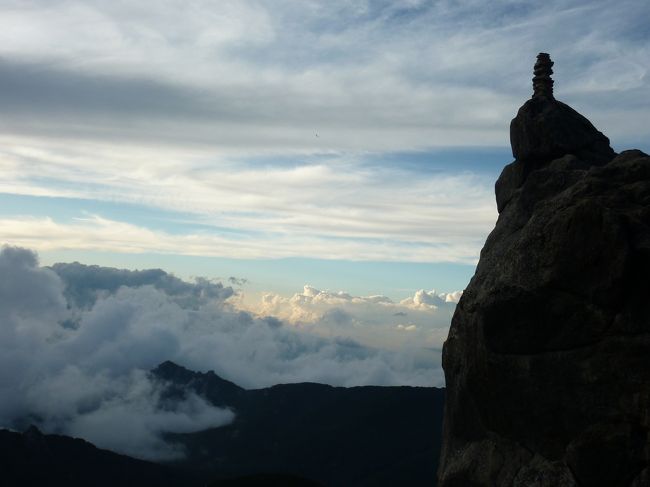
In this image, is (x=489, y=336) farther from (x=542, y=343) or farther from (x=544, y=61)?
(x=544, y=61)

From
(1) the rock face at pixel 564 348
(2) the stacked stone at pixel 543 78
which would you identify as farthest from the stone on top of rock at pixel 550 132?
(1) the rock face at pixel 564 348

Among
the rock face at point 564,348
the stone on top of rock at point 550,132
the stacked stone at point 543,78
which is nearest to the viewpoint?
the rock face at point 564,348

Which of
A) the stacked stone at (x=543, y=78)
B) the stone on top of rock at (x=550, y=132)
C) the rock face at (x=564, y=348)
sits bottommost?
the rock face at (x=564, y=348)

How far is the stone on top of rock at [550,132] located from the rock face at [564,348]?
644cm

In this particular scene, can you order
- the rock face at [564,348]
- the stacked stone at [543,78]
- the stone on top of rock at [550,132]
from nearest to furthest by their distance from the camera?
the rock face at [564,348]
the stone on top of rock at [550,132]
the stacked stone at [543,78]

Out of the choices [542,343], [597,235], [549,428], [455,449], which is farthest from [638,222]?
[455,449]

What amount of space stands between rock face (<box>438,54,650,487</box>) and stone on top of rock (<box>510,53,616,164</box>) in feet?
21.1

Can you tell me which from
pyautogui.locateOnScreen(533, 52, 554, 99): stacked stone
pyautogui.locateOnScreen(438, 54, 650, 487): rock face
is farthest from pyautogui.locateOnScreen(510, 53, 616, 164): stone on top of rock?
pyautogui.locateOnScreen(438, 54, 650, 487): rock face

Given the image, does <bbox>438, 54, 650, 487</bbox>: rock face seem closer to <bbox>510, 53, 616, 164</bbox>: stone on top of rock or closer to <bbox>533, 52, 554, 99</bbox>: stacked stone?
<bbox>510, 53, 616, 164</bbox>: stone on top of rock

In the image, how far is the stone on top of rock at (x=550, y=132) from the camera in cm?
5909

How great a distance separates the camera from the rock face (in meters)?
39.8

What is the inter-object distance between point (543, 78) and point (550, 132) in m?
6.51

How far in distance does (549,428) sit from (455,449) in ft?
36.8

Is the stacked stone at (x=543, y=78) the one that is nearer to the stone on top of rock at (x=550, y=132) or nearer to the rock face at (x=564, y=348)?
the stone on top of rock at (x=550, y=132)
